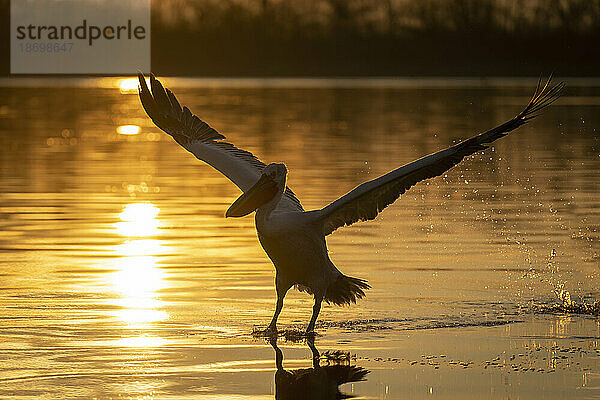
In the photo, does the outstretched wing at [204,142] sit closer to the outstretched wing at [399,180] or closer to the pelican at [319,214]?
the pelican at [319,214]

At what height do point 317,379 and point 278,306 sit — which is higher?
point 278,306

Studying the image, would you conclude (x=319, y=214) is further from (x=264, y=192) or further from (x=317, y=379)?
(x=317, y=379)

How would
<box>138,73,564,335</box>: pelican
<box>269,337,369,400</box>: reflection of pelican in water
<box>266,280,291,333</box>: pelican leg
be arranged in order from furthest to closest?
<box>138,73,564,335</box>: pelican → <box>266,280,291,333</box>: pelican leg → <box>269,337,369,400</box>: reflection of pelican in water

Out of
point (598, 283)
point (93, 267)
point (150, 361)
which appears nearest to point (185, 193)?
point (93, 267)

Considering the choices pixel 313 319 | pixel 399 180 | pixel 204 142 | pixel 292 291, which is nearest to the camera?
pixel 313 319

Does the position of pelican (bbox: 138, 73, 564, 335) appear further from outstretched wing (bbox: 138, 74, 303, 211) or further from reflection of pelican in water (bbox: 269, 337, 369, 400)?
reflection of pelican in water (bbox: 269, 337, 369, 400)

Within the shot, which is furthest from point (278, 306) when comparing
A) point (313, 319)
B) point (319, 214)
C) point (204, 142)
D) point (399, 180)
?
point (204, 142)

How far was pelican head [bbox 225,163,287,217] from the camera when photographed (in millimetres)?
10836

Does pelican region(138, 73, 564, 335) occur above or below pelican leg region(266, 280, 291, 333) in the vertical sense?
above

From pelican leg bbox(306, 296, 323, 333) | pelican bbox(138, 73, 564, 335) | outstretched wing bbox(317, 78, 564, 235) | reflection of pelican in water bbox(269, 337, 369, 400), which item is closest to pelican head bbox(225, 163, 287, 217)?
pelican bbox(138, 73, 564, 335)

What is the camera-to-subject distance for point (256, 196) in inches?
426

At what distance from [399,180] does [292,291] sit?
7.48ft

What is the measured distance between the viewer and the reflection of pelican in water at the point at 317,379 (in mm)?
8703

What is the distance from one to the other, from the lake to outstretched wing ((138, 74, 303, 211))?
36.6 inches
